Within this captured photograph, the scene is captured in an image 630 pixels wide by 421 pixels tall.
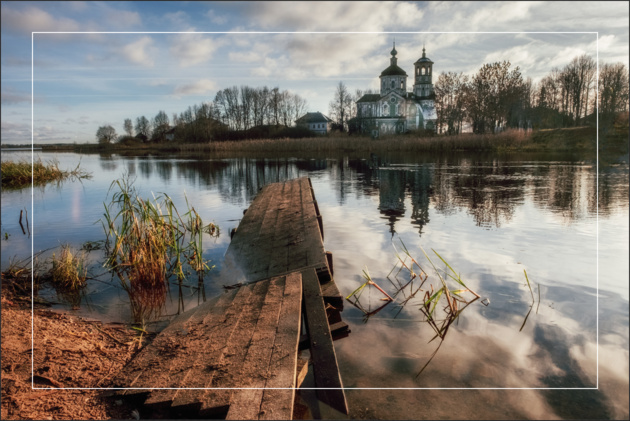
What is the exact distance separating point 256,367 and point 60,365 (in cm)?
145

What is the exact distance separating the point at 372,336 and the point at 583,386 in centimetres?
169

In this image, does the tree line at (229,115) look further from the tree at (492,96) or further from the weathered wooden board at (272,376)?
the weathered wooden board at (272,376)

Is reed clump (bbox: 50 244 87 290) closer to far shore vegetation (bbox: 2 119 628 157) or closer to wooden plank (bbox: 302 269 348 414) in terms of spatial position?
far shore vegetation (bbox: 2 119 628 157)

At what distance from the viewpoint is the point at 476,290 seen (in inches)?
195

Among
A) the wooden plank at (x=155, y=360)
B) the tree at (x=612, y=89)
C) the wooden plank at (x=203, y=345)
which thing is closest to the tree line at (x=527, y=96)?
the tree at (x=612, y=89)

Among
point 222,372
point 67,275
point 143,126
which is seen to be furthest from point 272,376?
point 143,126

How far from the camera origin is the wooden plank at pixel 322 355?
2529mm

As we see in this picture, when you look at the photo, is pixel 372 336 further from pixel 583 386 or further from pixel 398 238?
pixel 398 238

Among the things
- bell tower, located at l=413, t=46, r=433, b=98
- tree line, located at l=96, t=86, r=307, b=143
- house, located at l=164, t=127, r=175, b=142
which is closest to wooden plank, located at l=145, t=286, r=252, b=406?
bell tower, located at l=413, t=46, r=433, b=98

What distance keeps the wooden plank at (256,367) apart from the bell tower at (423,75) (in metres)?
3.99

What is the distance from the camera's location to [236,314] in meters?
3.46

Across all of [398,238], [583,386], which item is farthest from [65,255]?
[583,386]

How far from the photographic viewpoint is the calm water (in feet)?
9.53

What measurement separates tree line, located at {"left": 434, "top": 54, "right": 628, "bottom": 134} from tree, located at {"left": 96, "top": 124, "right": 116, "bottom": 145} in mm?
5246
